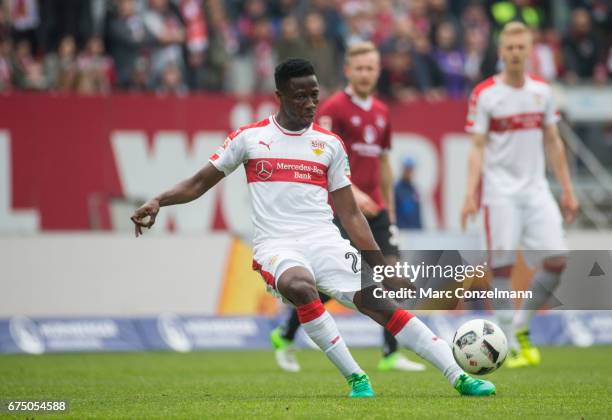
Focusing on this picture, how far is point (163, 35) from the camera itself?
18.8m

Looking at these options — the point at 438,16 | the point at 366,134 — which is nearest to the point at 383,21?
the point at 438,16

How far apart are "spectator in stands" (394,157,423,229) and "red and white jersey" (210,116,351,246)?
905 cm

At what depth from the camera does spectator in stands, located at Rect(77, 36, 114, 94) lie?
17750 millimetres

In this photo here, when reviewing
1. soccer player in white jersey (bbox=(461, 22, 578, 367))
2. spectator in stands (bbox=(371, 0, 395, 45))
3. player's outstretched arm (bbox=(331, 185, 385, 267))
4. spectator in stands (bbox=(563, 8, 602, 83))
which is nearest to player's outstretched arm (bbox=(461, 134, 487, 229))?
soccer player in white jersey (bbox=(461, 22, 578, 367))

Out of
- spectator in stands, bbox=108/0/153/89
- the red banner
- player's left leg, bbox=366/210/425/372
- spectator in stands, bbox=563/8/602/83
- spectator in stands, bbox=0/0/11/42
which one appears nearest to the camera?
player's left leg, bbox=366/210/425/372

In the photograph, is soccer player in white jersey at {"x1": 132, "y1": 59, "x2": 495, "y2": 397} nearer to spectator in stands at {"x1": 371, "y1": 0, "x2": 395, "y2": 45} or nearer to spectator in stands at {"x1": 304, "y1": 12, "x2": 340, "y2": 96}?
spectator in stands at {"x1": 304, "y1": 12, "x2": 340, "y2": 96}

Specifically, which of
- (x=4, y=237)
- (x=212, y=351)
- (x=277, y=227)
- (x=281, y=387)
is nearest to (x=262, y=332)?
(x=212, y=351)

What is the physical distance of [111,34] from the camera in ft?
61.4

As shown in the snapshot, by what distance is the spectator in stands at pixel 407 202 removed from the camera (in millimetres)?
17094

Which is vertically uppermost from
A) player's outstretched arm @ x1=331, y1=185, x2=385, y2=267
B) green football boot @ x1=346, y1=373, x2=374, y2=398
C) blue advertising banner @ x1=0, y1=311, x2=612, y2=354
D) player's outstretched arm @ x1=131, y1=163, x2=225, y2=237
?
player's outstretched arm @ x1=131, y1=163, x2=225, y2=237

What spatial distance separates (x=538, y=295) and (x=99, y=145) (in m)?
8.16

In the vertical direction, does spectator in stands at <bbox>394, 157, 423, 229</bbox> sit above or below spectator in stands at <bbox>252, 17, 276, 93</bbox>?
below

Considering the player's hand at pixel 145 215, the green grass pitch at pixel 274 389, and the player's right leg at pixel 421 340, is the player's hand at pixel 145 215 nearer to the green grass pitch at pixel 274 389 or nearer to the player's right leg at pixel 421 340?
the green grass pitch at pixel 274 389

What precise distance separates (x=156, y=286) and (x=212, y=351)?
144 cm
